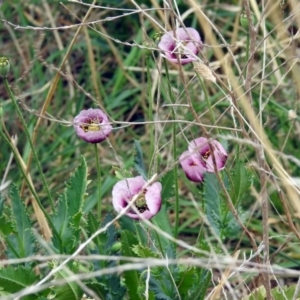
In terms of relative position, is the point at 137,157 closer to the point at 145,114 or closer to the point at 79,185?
the point at 79,185

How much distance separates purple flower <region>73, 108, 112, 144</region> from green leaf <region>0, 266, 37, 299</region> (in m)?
0.21

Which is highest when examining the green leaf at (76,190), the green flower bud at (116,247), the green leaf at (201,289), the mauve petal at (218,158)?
the mauve petal at (218,158)

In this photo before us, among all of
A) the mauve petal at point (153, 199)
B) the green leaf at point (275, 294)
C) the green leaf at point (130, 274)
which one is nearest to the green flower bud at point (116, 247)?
the green leaf at point (130, 274)

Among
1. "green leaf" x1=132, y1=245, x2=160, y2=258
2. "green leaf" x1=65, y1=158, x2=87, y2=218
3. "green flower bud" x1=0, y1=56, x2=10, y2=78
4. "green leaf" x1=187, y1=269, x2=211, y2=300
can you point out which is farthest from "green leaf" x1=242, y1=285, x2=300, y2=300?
"green flower bud" x1=0, y1=56, x2=10, y2=78

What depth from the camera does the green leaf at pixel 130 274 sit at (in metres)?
1.18

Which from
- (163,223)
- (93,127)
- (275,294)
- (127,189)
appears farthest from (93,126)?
(275,294)

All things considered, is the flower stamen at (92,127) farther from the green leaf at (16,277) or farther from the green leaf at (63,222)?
the green leaf at (16,277)

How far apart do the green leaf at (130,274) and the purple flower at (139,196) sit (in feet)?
0.21

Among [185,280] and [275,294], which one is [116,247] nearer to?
[185,280]

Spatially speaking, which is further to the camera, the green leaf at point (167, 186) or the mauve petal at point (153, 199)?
the green leaf at point (167, 186)

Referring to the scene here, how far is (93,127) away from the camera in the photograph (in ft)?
3.84

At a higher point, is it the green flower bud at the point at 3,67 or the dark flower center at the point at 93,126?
the green flower bud at the point at 3,67

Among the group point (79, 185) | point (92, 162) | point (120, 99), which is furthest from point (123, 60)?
point (79, 185)

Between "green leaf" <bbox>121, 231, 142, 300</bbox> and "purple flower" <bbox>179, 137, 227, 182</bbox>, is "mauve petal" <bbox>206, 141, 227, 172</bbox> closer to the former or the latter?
"purple flower" <bbox>179, 137, 227, 182</bbox>
